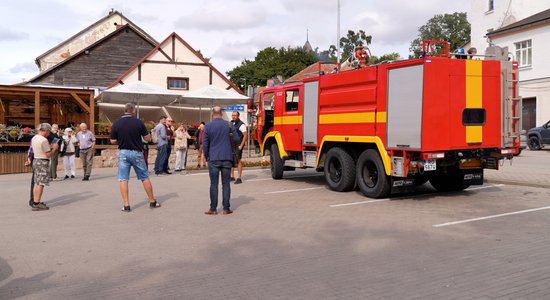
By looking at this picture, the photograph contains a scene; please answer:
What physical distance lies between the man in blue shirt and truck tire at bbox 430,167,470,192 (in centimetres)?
451

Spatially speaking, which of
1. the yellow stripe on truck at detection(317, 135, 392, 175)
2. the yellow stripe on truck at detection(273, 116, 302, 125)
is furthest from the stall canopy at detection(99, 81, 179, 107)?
the yellow stripe on truck at detection(317, 135, 392, 175)

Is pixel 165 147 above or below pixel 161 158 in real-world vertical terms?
above

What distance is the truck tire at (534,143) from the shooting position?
2456cm

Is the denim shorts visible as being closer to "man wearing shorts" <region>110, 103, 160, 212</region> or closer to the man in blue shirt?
"man wearing shorts" <region>110, 103, 160, 212</region>

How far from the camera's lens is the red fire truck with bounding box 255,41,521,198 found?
347 inches

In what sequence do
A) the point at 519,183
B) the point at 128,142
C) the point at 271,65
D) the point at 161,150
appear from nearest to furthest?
1. the point at 128,142
2. the point at 519,183
3. the point at 161,150
4. the point at 271,65

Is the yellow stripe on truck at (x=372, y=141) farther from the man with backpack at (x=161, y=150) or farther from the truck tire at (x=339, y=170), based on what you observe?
the man with backpack at (x=161, y=150)

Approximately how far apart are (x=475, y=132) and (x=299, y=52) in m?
61.6

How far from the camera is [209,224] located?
7.64m

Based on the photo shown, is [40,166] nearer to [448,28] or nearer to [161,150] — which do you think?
[161,150]

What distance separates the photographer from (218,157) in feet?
27.7

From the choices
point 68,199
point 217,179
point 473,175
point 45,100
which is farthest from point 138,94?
point 473,175

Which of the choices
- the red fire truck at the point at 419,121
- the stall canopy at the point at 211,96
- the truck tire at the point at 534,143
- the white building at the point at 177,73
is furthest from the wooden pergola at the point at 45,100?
the truck tire at the point at 534,143

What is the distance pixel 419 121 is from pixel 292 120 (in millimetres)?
4235
